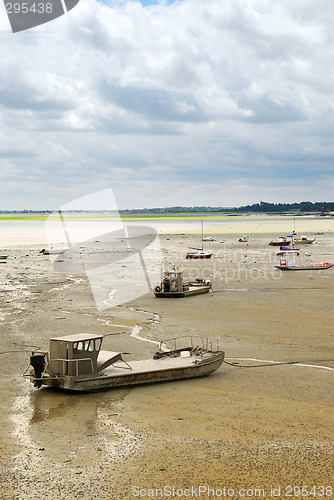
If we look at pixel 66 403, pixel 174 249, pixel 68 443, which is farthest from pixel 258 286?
pixel 174 249

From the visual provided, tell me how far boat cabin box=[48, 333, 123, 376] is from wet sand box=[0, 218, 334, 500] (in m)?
0.91

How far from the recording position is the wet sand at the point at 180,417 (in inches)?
578

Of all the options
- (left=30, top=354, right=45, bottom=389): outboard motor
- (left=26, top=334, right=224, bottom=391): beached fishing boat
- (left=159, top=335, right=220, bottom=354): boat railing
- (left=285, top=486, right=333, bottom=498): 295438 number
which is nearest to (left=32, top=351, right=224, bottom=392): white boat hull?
(left=26, top=334, right=224, bottom=391): beached fishing boat

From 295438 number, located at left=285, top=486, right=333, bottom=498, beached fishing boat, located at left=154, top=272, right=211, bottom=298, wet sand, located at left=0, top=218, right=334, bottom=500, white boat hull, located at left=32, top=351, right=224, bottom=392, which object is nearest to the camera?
295438 number, located at left=285, top=486, right=333, bottom=498

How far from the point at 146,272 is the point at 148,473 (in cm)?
4794

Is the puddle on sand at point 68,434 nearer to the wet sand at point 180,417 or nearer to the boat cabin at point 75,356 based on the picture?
the wet sand at point 180,417

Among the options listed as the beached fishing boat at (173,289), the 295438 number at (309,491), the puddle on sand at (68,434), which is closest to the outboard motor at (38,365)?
the puddle on sand at (68,434)

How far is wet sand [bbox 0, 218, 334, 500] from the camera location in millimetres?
14688

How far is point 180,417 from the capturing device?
18766 millimetres

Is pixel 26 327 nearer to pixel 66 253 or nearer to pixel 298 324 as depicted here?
pixel 298 324

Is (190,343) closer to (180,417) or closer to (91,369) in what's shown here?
(91,369)

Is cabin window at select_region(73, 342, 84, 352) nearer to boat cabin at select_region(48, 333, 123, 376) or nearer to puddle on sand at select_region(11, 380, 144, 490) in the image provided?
boat cabin at select_region(48, 333, 123, 376)

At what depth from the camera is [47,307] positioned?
40.3 m

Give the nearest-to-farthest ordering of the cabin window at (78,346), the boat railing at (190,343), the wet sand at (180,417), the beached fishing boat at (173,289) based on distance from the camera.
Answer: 1. the wet sand at (180,417)
2. the cabin window at (78,346)
3. the boat railing at (190,343)
4. the beached fishing boat at (173,289)
